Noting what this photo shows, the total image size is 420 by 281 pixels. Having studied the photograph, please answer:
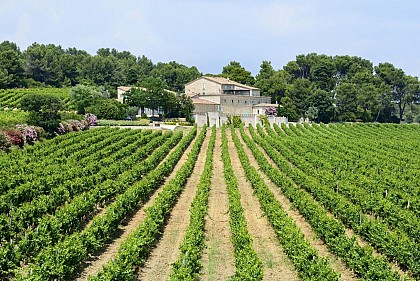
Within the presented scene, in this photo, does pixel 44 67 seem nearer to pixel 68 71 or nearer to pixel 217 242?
pixel 68 71

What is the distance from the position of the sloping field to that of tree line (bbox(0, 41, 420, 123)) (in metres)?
49.2

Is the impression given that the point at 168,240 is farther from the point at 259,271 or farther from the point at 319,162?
the point at 319,162

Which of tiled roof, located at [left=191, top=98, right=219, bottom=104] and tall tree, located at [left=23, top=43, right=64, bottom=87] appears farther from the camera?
tall tree, located at [left=23, top=43, right=64, bottom=87]

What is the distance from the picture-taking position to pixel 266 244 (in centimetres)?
1680

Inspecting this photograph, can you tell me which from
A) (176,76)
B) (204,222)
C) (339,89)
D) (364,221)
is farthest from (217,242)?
(176,76)

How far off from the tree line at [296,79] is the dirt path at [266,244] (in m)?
54.0

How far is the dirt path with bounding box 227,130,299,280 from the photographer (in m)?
14.2

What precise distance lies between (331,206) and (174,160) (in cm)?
1543

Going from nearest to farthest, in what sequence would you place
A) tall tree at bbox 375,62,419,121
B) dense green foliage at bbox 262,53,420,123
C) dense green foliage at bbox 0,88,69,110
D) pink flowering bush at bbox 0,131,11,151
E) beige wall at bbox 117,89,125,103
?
pink flowering bush at bbox 0,131,11,151 → dense green foliage at bbox 0,88,69,110 → beige wall at bbox 117,89,125,103 → dense green foliage at bbox 262,53,420,123 → tall tree at bbox 375,62,419,121

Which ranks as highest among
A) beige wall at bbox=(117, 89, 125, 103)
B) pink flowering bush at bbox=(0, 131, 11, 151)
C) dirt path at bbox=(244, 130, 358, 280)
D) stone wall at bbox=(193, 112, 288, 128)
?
beige wall at bbox=(117, 89, 125, 103)

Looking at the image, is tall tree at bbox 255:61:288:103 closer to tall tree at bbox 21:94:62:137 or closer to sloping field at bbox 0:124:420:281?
tall tree at bbox 21:94:62:137

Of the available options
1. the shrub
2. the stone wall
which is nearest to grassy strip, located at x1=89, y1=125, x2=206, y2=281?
the shrub

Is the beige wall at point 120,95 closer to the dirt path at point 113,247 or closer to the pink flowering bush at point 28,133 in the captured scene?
the pink flowering bush at point 28,133

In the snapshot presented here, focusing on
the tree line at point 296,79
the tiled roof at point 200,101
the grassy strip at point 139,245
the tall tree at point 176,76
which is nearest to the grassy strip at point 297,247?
the grassy strip at point 139,245
